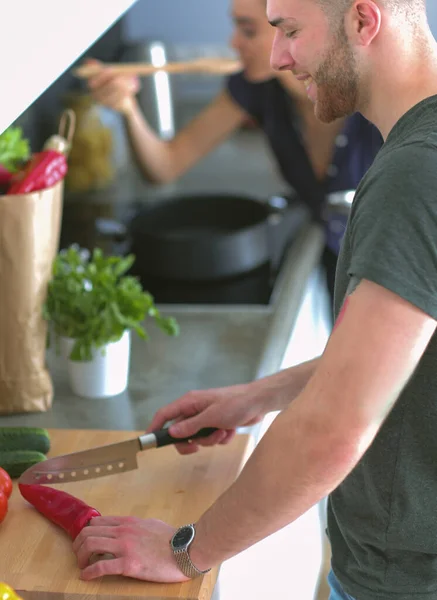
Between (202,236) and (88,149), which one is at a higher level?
(202,236)

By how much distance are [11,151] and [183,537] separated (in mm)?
804

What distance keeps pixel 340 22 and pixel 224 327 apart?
1022 mm

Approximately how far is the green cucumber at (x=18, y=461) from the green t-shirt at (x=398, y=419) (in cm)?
40

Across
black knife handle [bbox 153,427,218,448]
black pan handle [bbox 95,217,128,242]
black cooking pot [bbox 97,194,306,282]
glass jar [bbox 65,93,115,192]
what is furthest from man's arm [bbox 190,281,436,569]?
glass jar [bbox 65,93,115,192]

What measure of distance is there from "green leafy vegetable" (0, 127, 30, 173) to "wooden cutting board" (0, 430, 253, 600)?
45 cm

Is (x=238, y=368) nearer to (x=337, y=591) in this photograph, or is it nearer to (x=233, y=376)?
(x=233, y=376)

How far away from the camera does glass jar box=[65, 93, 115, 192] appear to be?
270cm

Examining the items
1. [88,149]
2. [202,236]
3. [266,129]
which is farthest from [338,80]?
[88,149]

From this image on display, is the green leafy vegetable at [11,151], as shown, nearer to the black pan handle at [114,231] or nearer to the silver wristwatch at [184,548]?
the black pan handle at [114,231]

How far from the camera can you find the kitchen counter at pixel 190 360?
151cm

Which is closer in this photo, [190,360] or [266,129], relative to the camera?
[190,360]

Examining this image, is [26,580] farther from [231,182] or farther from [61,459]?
[231,182]

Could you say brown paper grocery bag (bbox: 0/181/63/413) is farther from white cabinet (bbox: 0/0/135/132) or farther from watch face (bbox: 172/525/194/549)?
watch face (bbox: 172/525/194/549)

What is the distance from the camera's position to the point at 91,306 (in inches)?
58.9
